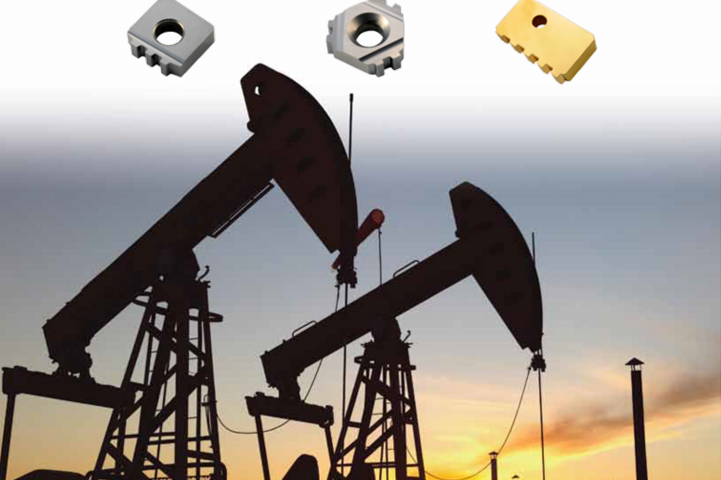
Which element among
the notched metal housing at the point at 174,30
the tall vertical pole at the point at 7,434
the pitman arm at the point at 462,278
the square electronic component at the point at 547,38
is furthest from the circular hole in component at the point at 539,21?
the tall vertical pole at the point at 7,434

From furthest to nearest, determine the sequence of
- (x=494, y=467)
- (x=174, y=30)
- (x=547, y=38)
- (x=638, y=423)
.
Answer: (x=494, y=467) → (x=638, y=423) → (x=174, y=30) → (x=547, y=38)

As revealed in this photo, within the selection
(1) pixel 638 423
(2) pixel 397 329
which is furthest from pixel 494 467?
(2) pixel 397 329

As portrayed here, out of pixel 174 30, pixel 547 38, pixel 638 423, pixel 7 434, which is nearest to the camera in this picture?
pixel 7 434

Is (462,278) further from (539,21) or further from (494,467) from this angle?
(494,467)

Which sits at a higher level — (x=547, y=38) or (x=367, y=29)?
(x=367, y=29)

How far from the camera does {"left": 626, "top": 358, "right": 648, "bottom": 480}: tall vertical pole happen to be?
26406 mm

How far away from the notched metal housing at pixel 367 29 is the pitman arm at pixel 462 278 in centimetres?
489

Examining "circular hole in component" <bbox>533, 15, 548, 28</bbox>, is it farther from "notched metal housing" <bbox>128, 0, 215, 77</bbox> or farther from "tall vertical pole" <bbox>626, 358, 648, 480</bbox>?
"tall vertical pole" <bbox>626, 358, 648, 480</bbox>

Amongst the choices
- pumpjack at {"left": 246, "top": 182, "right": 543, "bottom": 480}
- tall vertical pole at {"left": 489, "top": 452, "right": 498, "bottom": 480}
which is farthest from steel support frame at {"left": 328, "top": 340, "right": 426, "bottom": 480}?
tall vertical pole at {"left": 489, "top": 452, "right": 498, "bottom": 480}

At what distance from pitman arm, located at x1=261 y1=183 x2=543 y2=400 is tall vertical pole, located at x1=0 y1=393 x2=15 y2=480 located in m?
5.91

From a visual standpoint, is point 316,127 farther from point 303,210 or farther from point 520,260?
point 520,260

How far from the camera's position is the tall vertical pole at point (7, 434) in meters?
15.5

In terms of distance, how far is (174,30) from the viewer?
16.4m

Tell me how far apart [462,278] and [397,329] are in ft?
6.04
